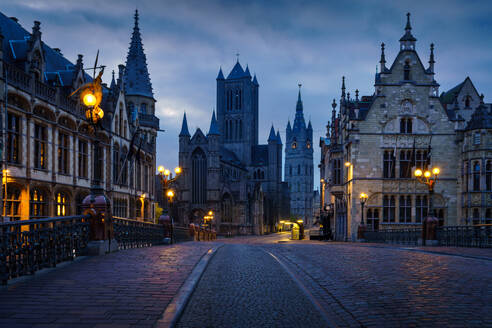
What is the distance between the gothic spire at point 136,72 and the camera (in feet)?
190

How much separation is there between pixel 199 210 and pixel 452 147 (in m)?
56.7

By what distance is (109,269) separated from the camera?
1048cm

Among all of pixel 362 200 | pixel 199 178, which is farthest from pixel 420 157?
pixel 199 178

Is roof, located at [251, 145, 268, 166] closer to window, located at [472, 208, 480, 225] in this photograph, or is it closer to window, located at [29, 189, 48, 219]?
window, located at [472, 208, 480, 225]

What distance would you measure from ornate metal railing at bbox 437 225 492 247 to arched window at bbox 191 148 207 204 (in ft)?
217

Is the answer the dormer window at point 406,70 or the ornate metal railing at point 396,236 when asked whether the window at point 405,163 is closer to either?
the dormer window at point 406,70

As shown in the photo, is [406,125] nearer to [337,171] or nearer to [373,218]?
[337,171]

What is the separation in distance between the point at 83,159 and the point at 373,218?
2381 cm

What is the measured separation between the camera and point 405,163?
4019cm

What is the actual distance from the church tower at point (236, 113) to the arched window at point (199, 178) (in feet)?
88.3

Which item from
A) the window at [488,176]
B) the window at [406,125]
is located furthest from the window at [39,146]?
the window at [488,176]

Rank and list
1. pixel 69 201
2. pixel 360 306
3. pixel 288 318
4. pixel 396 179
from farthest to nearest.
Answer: pixel 396 179
pixel 69 201
pixel 360 306
pixel 288 318

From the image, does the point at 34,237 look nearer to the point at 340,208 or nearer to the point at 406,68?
the point at 406,68

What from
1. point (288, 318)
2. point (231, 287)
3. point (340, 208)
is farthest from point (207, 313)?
point (340, 208)
